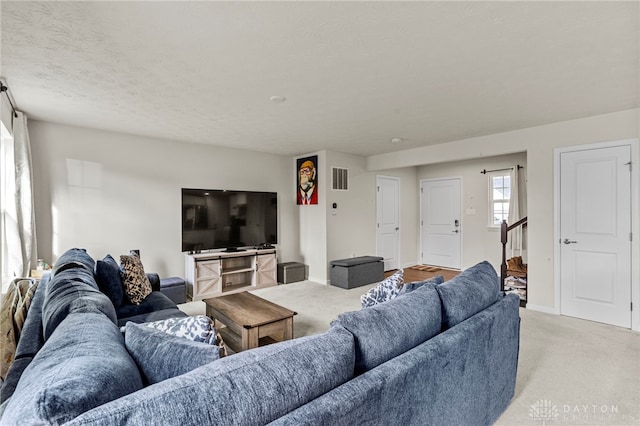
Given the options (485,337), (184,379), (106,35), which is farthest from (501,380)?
(106,35)

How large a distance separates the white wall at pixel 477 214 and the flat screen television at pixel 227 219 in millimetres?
3863

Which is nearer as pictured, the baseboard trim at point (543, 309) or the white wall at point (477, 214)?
the baseboard trim at point (543, 309)

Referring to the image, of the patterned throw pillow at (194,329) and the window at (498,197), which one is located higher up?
the window at (498,197)

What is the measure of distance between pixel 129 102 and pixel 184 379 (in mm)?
3125

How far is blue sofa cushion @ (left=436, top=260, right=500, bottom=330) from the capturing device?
1692 millimetres

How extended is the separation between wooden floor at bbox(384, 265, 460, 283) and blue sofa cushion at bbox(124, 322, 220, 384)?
519 centimetres

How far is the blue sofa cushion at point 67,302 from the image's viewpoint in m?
1.38

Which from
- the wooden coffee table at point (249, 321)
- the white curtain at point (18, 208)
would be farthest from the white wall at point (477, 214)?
the white curtain at point (18, 208)

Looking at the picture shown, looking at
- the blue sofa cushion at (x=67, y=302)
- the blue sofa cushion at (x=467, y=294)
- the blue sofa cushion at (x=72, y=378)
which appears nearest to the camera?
the blue sofa cushion at (x=72, y=378)

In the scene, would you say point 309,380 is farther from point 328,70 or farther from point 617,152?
point 617,152

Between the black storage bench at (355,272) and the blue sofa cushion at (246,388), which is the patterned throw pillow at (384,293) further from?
the black storage bench at (355,272)

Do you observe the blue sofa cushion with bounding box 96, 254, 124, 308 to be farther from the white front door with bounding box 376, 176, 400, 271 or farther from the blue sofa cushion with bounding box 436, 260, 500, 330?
the white front door with bounding box 376, 176, 400, 271

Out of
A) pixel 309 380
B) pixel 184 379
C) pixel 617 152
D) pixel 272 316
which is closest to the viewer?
pixel 184 379

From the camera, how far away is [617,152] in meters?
3.49
